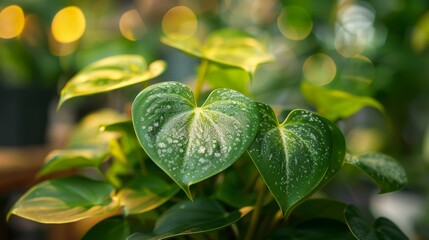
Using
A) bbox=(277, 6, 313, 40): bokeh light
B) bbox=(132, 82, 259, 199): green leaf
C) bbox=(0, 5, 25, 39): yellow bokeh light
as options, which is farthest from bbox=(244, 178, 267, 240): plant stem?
bbox=(0, 5, 25, 39): yellow bokeh light

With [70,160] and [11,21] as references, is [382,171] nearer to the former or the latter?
[70,160]

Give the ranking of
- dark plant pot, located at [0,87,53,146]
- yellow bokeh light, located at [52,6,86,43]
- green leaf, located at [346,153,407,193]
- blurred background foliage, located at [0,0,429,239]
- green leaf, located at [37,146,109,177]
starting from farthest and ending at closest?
yellow bokeh light, located at [52,6,86,43] < dark plant pot, located at [0,87,53,146] < blurred background foliage, located at [0,0,429,239] < green leaf, located at [37,146,109,177] < green leaf, located at [346,153,407,193]

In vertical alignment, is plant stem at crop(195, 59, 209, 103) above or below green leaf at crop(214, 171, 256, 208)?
above

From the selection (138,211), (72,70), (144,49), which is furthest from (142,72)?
(72,70)

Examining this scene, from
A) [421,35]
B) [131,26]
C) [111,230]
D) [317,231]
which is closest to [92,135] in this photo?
[111,230]

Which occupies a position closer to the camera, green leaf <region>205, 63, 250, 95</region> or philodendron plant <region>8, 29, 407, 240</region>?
philodendron plant <region>8, 29, 407, 240</region>

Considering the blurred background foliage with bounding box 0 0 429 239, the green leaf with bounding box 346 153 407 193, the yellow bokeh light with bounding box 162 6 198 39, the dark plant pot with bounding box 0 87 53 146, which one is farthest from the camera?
Answer: the yellow bokeh light with bounding box 162 6 198 39

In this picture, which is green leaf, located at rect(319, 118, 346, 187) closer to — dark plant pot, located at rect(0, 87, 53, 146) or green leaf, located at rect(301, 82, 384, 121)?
green leaf, located at rect(301, 82, 384, 121)

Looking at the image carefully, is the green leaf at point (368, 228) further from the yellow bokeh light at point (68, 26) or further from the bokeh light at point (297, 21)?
the yellow bokeh light at point (68, 26)
